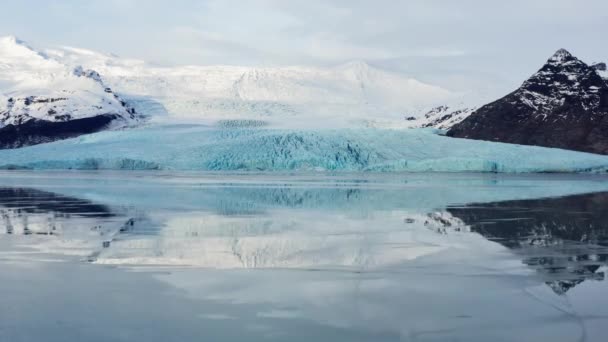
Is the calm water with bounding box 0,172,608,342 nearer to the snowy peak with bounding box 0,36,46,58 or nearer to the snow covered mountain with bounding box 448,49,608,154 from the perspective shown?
the snow covered mountain with bounding box 448,49,608,154

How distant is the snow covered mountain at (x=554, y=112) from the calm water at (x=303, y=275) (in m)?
44.0

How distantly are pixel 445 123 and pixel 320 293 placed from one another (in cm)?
5055

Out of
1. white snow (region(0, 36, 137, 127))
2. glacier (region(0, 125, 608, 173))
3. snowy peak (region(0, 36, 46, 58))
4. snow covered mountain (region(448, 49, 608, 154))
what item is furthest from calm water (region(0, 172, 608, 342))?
snowy peak (region(0, 36, 46, 58))

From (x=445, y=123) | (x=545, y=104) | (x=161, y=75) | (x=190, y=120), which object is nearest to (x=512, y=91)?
(x=545, y=104)

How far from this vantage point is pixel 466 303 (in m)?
5.13

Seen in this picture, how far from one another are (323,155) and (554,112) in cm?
3280

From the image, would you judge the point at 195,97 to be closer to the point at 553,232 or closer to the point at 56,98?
the point at 56,98

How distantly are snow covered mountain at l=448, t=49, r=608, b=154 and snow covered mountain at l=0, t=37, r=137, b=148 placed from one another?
29.3 meters

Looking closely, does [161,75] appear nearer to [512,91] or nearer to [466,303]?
[512,91]

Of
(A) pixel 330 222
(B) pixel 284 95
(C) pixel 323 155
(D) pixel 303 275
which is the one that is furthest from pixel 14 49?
(D) pixel 303 275

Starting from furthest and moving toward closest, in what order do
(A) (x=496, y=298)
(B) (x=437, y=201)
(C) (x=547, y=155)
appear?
(C) (x=547, y=155) < (B) (x=437, y=201) < (A) (x=496, y=298)

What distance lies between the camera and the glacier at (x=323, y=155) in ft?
101

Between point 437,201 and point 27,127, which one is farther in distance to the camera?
point 27,127

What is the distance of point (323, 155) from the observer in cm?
3091
